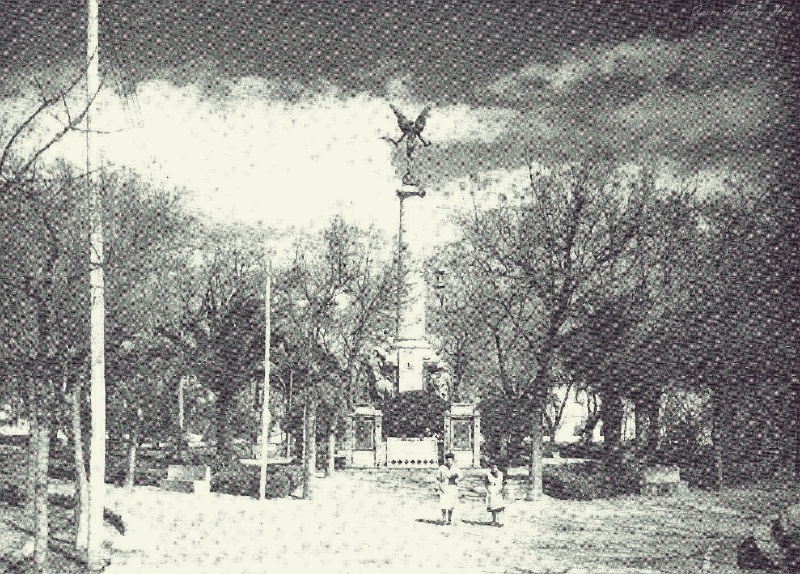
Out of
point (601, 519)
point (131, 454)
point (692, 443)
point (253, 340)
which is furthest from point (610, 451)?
point (131, 454)

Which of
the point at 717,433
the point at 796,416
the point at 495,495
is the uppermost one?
the point at 796,416

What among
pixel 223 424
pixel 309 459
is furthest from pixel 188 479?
pixel 223 424

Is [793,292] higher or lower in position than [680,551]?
higher

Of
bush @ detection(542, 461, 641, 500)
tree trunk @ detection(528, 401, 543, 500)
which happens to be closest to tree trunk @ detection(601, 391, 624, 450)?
bush @ detection(542, 461, 641, 500)

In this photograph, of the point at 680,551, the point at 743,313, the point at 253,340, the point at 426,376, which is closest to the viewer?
the point at 680,551

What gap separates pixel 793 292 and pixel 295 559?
29.7 feet

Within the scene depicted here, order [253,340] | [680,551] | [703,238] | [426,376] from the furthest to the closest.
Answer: [426,376] < [253,340] < [703,238] < [680,551]

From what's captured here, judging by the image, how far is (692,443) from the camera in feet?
93.2

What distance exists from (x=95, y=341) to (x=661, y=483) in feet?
61.2

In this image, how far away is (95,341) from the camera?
10859mm

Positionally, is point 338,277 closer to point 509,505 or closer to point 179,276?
point 179,276

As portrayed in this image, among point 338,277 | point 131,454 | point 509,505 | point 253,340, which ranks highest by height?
point 338,277

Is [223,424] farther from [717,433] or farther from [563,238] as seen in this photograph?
[717,433]

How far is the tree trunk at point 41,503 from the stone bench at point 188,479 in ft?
41.2
